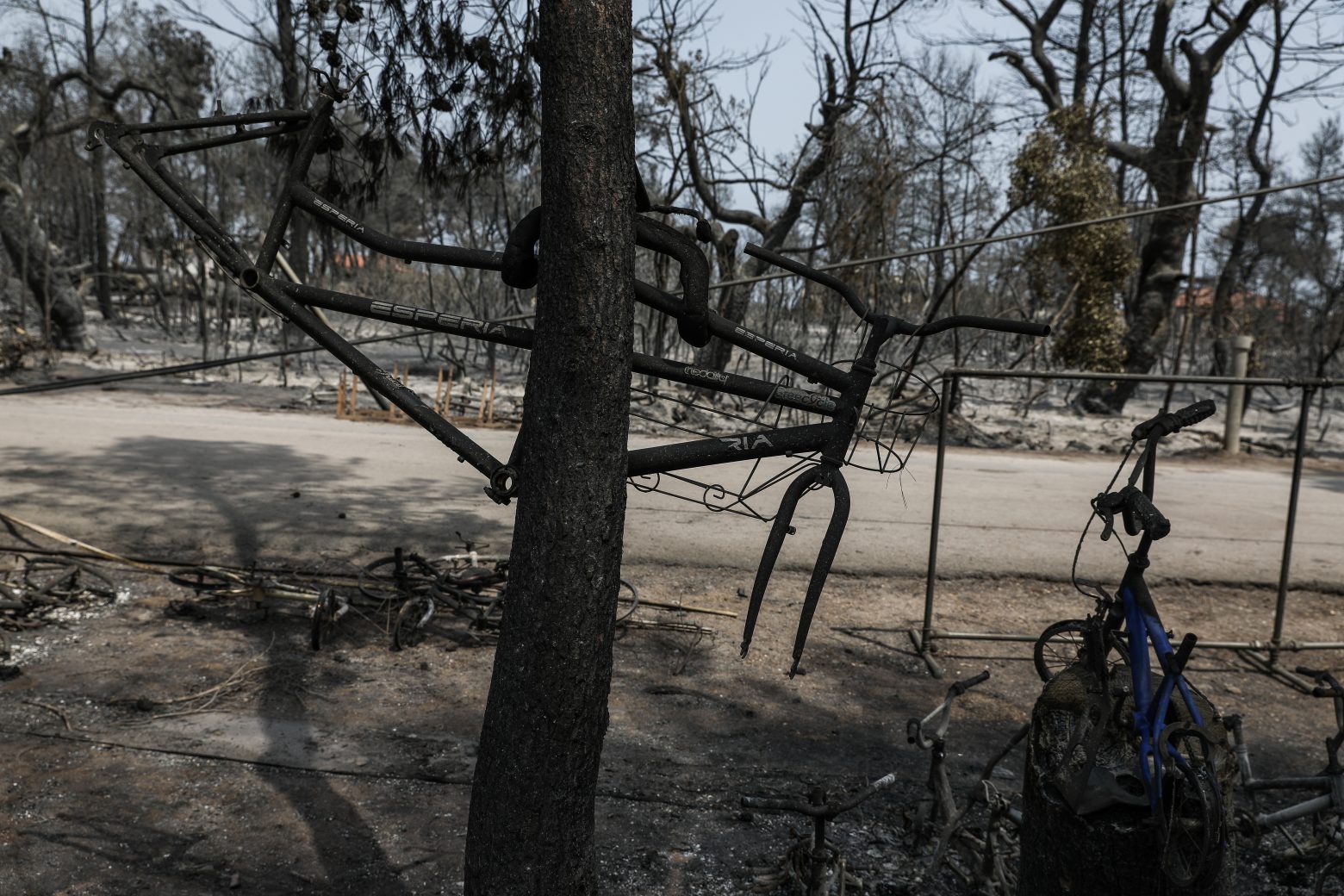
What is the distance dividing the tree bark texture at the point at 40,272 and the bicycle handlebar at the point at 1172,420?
60.5 ft

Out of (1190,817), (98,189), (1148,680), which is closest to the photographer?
(1190,817)

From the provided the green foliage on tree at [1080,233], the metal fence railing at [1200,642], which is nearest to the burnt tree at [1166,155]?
the green foliage on tree at [1080,233]

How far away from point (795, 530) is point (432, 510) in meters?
5.60

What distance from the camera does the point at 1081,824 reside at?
262cm

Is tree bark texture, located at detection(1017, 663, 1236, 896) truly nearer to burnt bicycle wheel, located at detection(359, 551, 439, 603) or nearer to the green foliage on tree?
burnt bicycle wheel, located at detection(359, 551, 439, 603)

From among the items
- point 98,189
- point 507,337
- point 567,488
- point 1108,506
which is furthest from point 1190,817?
point 98,189

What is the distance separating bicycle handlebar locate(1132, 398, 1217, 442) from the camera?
2.72 meters

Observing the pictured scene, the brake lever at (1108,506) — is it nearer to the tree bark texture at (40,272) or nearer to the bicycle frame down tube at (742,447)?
the bicycle frame down tube at (742,447)

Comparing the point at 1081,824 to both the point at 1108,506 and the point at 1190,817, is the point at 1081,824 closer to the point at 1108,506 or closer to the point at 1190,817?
the point at 1190,817

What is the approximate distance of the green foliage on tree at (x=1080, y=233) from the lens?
16797 mm

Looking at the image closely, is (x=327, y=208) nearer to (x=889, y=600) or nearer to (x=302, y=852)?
(x=302, y=852)

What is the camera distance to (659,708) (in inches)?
179

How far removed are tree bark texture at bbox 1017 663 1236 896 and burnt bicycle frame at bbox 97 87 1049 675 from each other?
738mm

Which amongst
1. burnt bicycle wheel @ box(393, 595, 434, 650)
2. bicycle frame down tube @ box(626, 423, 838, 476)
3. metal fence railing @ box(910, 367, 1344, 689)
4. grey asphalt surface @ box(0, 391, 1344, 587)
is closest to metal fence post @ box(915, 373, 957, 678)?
metal fence railing @ box(910, 367, 1344, 689)
